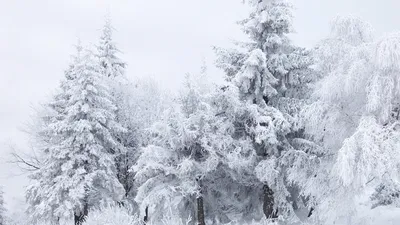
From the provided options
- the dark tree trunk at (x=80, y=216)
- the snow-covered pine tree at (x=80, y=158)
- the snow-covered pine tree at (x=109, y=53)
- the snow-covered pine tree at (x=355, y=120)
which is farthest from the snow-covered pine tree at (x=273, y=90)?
the snow-covered pine tree at (x=109, y=53)

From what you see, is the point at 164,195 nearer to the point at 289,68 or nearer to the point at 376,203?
the point at 289,68

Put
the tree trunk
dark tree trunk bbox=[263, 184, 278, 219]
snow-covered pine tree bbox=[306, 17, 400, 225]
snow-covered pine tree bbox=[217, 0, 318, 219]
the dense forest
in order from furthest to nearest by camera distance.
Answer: the tree trunk → dark tree trunk bbox=[263, 184, 278, 219] → snow-covered pine tree bbox=[217, 0, 318, 219] → the dense forest → snow-covered pine tree bbox=[306, 17, 400, 225]

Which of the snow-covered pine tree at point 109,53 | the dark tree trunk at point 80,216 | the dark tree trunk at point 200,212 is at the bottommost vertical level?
the dark tree trunk at point 200,212

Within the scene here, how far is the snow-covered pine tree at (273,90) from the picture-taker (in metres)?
17.1

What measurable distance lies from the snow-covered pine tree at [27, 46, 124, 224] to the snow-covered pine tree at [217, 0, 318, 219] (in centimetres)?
770

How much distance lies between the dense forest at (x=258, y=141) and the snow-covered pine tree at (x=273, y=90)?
0.06 m

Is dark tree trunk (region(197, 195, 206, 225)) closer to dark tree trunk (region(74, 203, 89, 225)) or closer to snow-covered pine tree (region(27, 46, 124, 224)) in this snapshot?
snow-covered pine tree (region(27, 46, 124, 224))

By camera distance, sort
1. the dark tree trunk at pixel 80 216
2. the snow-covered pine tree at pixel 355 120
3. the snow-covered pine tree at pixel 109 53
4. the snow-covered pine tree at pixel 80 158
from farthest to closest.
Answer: the snow-covered pine tree at pixel 109 53
the dark tree trunk at pixel 80 216
the snow-covered pine tree at pixel 80 158
the snow-covered pine tree at pixel 355 120

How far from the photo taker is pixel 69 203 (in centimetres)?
2002

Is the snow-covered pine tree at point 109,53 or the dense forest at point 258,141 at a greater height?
the snow-covered pine tree at point 109,53

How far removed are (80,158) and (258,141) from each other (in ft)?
33.3

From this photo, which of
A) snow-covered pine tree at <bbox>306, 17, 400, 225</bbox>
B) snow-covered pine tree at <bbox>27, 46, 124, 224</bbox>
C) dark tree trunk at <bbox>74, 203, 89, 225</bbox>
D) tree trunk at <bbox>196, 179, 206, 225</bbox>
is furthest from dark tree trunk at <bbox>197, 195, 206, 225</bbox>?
dark tree trunk at <bbox>74, 203, 89, 225</bbox>

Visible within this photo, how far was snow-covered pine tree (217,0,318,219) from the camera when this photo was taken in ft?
56.2

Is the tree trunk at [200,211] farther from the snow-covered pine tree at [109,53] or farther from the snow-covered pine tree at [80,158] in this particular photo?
the snow-covered pine tree at [109,53]
